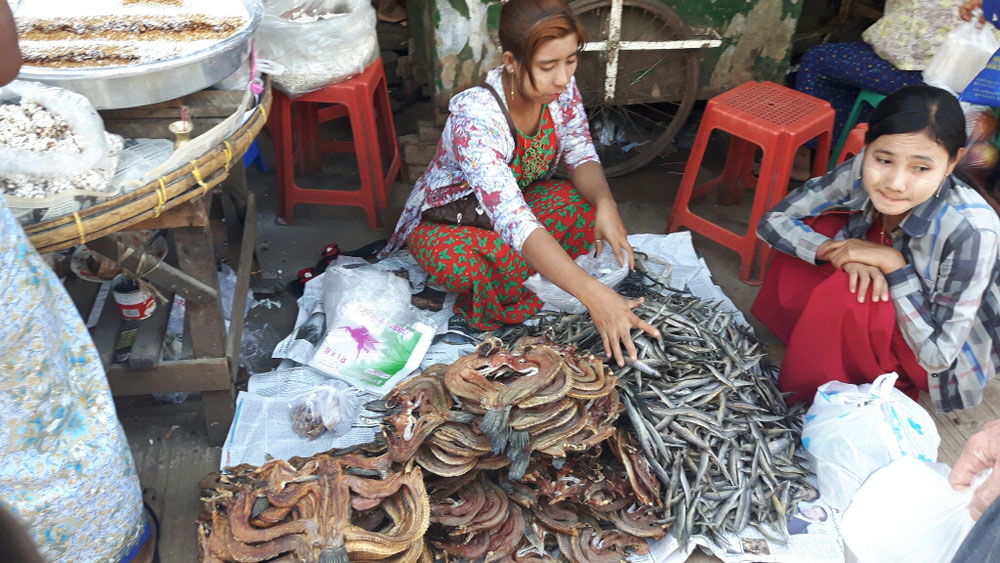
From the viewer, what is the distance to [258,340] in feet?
11.0

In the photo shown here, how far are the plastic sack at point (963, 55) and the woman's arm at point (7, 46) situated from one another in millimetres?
3668

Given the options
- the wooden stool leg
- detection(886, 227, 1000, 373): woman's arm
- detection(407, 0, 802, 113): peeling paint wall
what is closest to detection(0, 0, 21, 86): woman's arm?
the wooden stool leg

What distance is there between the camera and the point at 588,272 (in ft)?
10.1

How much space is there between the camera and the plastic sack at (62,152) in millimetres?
2002

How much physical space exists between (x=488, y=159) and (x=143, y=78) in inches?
46.2

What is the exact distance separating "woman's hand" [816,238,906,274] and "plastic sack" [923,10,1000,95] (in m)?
1.25

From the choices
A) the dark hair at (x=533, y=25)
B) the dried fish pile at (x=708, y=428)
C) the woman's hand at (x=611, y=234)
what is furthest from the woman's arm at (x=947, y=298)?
the dark hair at (x=533, y=25)

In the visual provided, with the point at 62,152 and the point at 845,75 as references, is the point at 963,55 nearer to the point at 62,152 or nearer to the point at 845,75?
the point at 845,75

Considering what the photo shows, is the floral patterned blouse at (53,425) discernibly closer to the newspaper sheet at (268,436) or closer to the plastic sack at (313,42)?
the newspaper sheet at (268,436)

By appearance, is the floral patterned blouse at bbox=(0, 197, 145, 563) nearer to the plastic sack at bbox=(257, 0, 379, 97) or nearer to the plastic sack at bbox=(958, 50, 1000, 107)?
the plastic sack at bbox=(257, 0, 379, 97)

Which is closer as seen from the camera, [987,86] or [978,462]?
[978,462]

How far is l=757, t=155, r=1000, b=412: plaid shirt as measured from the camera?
2564 millimetres

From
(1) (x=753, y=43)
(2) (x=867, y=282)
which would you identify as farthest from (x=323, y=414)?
(1) (x=753, y=43)

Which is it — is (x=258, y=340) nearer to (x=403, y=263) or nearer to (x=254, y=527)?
(x=403, y=263)
